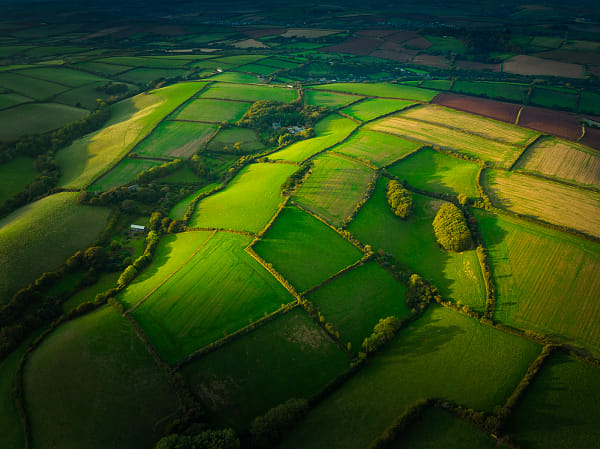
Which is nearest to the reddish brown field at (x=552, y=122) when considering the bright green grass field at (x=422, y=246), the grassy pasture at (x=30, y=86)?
the bright green grass field at (x=422, y=246)

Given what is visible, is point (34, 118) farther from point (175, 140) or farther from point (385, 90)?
point (385, 90)

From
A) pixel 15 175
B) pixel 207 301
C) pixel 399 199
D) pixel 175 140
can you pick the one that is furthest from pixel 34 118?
pixel 399 199

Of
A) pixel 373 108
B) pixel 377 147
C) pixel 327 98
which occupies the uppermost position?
pixel 327 98

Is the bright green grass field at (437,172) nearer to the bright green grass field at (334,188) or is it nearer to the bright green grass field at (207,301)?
the bright green grass field at (334,188)

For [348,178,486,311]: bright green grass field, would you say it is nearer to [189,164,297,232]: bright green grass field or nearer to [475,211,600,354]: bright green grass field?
[475,211,600,354]: bright green grass field

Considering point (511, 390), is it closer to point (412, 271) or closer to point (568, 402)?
point (568, 402)
